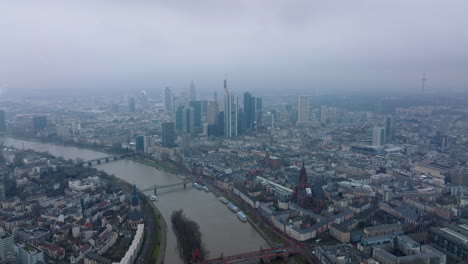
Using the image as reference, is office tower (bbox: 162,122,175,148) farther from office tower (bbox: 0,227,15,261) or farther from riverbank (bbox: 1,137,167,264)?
office tower (bbox: 0,227,15,261)

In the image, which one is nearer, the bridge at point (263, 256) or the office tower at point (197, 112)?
the bridge at point (263, 256)

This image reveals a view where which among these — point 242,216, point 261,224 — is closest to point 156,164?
point 242,216

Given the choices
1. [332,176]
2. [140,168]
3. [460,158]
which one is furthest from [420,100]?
[140,168]

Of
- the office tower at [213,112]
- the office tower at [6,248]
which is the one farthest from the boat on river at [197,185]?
the office tower at [213,112]

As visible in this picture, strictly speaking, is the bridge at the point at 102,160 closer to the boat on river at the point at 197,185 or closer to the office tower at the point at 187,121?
the boat on river at the point at 197,185

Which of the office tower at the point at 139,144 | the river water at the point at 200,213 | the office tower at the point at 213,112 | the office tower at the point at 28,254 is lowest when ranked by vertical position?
the river water at the point at 200,213

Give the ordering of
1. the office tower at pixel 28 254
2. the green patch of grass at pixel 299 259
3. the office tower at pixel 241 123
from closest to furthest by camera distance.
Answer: the office tower at pixel 28 254, the green patch of grass at pixel 299 259, the office tower at pixel 241 123

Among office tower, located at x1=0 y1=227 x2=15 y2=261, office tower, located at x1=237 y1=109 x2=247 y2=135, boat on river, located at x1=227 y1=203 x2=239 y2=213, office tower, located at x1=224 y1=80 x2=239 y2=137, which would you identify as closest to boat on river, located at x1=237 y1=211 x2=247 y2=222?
boat on river, located at x1=227 y1=203 x2=239 y2=213
